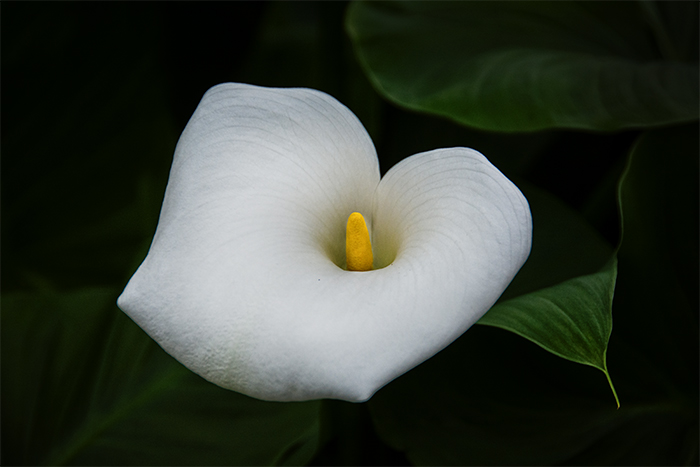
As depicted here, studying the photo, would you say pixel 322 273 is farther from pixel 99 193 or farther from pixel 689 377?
pixel 99 193

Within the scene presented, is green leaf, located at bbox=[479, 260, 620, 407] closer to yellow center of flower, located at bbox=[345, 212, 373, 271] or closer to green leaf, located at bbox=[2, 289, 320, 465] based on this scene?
yellow center of flower, located at bbox=[345, 212, 373, 271]

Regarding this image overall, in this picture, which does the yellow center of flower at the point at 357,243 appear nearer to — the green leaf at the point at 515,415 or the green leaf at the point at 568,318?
the green leaf at the point at 568,318

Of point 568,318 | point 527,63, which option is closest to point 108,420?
point 568,318

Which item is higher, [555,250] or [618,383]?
[555,250]

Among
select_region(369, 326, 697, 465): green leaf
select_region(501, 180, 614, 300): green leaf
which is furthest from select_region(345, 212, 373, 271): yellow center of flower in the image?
select_region(369, 326, 697, 465): green leaf

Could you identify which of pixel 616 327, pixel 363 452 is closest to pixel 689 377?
pixel 616 327

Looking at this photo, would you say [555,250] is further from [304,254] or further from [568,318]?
[304,254]

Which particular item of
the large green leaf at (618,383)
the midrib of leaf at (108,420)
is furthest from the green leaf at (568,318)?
the midrib of leaf at (108,420)
